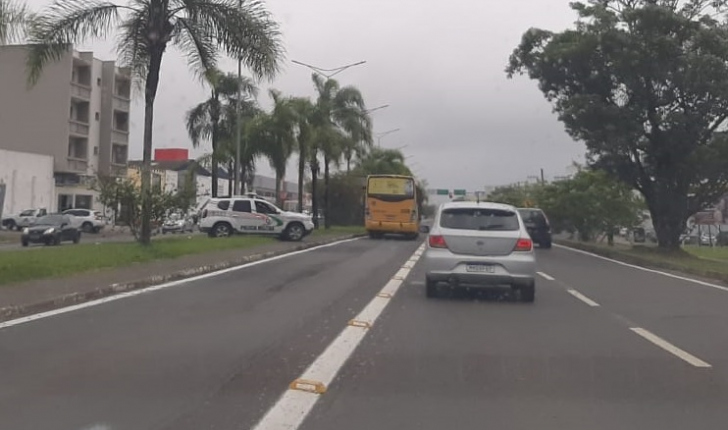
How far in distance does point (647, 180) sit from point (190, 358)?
28.4 metres

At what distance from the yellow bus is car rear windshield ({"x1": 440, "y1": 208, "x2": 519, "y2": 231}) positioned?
91.4 feet

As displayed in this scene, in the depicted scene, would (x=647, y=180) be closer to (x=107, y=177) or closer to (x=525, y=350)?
(x=107, y=177)

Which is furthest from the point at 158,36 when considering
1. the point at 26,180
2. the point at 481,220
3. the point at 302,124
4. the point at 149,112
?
the point at 26,180

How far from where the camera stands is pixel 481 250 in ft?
47.6

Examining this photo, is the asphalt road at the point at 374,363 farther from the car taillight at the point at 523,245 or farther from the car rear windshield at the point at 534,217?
the car rear windshield at the point at 534,217

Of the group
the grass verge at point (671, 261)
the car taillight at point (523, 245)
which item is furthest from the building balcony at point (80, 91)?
the car taillight at point (523, 245)

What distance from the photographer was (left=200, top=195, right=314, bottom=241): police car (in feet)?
116

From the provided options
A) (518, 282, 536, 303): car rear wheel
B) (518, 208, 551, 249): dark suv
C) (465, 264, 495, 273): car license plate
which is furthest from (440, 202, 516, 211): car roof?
(518, 208, 551, 249): dark suv

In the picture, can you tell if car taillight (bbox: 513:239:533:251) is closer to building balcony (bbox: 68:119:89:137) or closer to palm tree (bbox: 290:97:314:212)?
palm tree (bbox: 290:97:314:212)

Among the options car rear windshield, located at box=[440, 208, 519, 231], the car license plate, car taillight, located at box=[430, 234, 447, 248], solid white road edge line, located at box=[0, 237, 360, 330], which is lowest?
solid white road edge line, located at box=[0, 237, 360, 330]

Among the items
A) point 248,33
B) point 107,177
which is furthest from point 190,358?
point 107,177

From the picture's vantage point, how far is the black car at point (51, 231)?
3381 cm

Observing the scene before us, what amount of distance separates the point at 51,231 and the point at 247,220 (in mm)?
7604

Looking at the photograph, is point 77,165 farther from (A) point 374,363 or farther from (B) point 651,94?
(A) point 374,363
